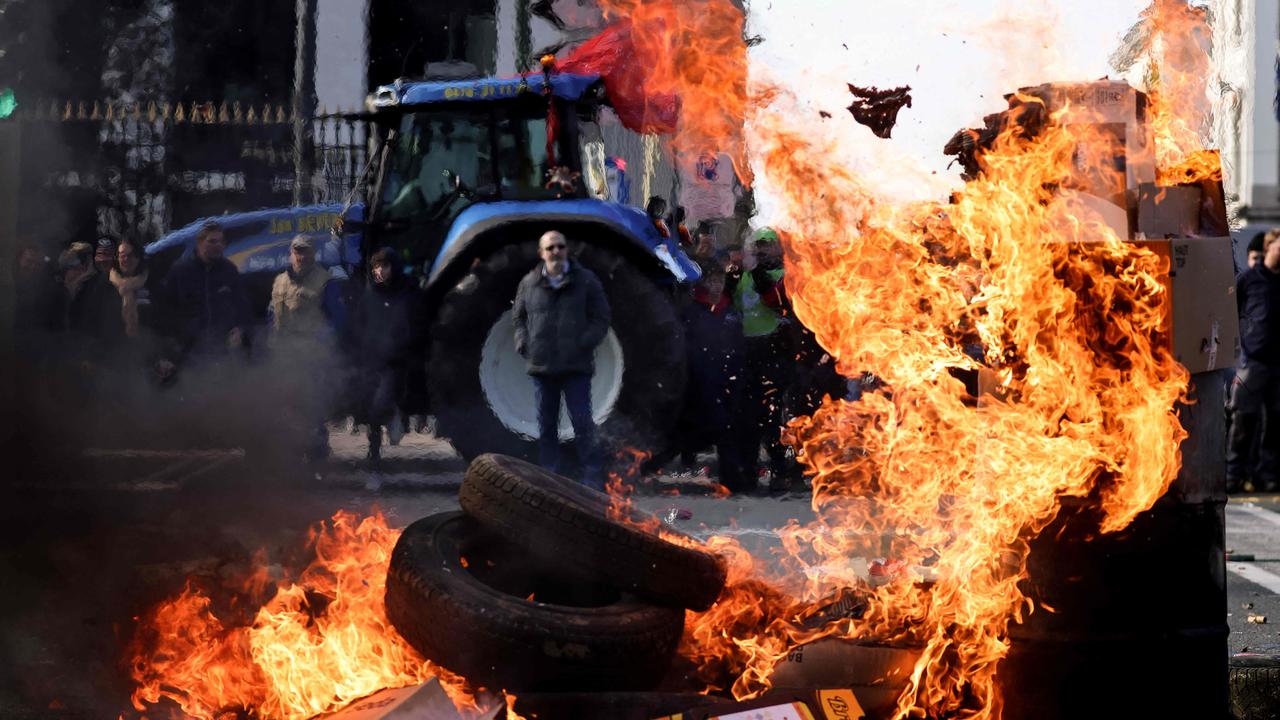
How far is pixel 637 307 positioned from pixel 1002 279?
5.50 m

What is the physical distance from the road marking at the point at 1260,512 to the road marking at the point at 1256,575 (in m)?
2.11

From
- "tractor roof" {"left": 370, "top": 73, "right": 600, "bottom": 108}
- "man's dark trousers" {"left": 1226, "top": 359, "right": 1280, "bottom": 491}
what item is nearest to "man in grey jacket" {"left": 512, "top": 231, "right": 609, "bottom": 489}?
"tractor roof" {"left": 370, "top": 73, "right": 600, "bottom": 108}

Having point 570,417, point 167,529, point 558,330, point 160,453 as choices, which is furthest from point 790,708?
point 160,453

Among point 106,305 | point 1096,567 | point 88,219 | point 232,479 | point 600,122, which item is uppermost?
point 600,122

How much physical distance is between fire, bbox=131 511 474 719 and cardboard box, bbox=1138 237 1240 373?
2.66 m

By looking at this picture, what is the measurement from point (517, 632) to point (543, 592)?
2.63 feet

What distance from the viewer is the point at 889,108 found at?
17.0 ft

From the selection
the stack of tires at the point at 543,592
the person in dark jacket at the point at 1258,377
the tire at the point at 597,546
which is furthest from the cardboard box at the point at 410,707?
the person in dark jacket at the point at 1258,377

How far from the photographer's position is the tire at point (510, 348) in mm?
9438

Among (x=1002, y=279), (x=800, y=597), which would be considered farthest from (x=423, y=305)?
(x=1002, y=279)

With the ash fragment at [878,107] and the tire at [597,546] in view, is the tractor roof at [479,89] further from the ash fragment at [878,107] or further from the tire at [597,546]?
the tire at [597,546]

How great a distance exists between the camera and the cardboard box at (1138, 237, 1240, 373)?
4.00 m

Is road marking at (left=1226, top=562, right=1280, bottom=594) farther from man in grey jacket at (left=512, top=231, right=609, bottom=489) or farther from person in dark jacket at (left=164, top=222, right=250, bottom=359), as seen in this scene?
person in dark jacket at (left=164, top=222, right=250, bottom=359)

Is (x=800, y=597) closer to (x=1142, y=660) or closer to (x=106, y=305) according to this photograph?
(x=1142, y=660)
